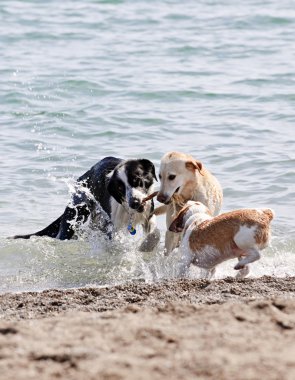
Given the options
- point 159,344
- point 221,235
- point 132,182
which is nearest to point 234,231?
point 221,235

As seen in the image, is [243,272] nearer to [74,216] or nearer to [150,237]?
[150,237]

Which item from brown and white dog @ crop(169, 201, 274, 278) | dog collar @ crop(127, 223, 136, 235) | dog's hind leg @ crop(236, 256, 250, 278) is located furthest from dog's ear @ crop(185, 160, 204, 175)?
dog's hind leg @ crop(236, 256, 250, 278)

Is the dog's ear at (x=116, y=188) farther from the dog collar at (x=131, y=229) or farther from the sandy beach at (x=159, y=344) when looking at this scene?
the sandy beach at (x=159, y=344)

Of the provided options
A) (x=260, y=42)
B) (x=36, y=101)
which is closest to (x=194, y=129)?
(x=36, y=101)

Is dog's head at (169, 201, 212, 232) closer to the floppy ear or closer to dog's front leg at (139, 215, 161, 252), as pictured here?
the floppy ear

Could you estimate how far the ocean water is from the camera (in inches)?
374

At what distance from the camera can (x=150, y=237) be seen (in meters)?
9.27

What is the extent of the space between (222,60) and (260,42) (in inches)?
68.3

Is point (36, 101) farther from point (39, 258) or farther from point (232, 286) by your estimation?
point (232, 286)

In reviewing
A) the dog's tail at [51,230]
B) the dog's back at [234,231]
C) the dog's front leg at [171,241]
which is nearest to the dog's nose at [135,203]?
the dog's front leg at [171,241]

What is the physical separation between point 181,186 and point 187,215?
0.66 metres

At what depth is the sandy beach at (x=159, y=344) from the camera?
480cm

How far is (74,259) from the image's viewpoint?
9477mm

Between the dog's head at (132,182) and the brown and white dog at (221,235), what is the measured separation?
30.5 inches
